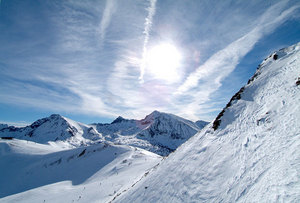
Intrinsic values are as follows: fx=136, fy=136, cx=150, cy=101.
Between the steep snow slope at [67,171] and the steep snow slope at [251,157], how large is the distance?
1359cm

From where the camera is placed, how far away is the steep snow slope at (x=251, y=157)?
4.87 m

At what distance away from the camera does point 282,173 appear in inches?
186

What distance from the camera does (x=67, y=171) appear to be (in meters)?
37.2

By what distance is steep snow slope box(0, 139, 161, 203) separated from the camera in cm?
2156

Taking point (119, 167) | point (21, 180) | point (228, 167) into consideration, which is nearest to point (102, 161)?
point (119, 167)

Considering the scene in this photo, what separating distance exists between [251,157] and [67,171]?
145 feet

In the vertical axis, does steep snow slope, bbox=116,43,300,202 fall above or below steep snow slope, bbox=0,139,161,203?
above

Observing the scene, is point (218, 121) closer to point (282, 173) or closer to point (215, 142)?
point (215, 142)

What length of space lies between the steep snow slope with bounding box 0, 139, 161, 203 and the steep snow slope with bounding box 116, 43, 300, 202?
13.6 metres

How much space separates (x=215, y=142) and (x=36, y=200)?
85.9 feet

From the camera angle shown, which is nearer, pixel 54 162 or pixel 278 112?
pixel 278 112

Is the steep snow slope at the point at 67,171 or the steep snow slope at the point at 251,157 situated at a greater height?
the steep snow slope at the point at 251,157

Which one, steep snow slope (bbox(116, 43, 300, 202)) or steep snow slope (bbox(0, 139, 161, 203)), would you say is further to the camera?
steep snow slope (bbox(0, 139, 161, 203))

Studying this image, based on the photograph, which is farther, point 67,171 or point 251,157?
point 67,171
